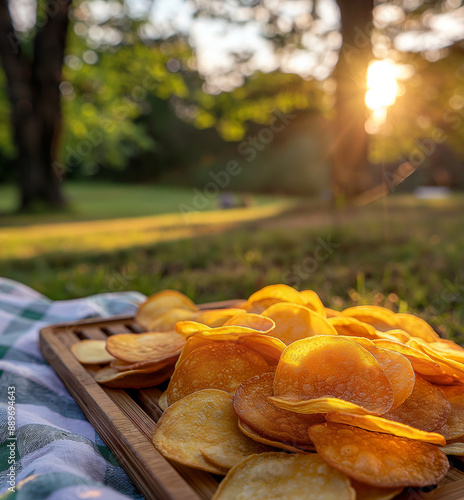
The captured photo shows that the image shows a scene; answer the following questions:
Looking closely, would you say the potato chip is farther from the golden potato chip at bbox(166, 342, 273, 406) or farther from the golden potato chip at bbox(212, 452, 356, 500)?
the golden potato chip at bbox(212, 452, 356, 500)

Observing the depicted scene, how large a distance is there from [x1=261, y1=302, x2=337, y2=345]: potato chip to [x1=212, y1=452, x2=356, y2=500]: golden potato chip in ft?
0.94

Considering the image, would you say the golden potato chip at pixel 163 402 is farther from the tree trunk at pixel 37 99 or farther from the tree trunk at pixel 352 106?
Answer: the tree trunk at pixel 37 99

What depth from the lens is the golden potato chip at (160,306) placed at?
149 cm

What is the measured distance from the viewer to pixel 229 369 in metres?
0.97

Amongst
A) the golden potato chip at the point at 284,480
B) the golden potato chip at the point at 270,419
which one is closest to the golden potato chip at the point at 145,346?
the golden potato chip at the point at 270,419

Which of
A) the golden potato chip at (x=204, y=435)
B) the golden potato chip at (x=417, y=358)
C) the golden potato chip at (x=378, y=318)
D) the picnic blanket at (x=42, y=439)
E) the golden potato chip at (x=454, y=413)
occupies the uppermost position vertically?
the golden potato chip at (x=417, y=358)

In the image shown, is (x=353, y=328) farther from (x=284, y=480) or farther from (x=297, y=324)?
(x=284, y=480)

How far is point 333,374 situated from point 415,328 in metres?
0.51

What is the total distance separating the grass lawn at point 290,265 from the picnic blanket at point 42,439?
1076mm

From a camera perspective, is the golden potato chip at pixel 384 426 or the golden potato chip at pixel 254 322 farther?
the golden potato chip at pixel 254 322

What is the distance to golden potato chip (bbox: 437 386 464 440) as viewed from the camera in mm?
851

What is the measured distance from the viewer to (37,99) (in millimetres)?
8109

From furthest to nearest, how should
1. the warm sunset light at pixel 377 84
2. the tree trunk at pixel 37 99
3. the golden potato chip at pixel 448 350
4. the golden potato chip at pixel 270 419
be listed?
the tree trunk at pixel 37 99 → the warm sunset light at pixel 377 84 → the golden potato chip at pixel 448 350 → the golden potato chip at pixel 270 419

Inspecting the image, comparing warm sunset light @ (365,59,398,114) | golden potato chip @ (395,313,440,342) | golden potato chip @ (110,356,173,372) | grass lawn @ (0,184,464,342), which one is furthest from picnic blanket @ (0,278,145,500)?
warm sunset light @ (365,59,398,114)
